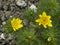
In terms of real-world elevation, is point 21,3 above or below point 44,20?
below

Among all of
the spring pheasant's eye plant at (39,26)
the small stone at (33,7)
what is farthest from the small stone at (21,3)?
the spring pheasant's eye plant at (39,26)

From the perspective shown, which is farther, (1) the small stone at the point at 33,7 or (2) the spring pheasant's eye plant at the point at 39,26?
(1) the small stone at the point at 33,7

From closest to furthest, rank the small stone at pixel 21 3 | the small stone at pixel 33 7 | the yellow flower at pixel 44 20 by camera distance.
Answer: the yellow flower at pixel 44 20, the small stone at pixel 33 7, the small stone at pixel 21 3

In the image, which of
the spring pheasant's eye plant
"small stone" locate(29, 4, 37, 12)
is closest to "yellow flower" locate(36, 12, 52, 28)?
the spring pheasant's eye plant

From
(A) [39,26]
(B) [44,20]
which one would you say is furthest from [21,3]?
(B) [44,20]

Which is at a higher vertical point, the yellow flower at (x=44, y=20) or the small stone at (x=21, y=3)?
the yellow flower at (x=44, y=20)

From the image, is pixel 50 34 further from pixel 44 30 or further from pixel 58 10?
pixel 58 10

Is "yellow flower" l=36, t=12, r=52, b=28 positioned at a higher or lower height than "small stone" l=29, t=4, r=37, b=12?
higher

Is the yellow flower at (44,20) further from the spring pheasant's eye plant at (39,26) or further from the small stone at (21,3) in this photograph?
the small stone at (21,3)

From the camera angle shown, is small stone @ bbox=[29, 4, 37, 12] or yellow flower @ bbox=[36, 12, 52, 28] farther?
small stone @ bbox=[29, 4, 37, 12]

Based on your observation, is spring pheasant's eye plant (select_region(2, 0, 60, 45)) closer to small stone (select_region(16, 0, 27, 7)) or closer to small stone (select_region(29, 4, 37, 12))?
small stone (select_region(29, 4, 37, 12))

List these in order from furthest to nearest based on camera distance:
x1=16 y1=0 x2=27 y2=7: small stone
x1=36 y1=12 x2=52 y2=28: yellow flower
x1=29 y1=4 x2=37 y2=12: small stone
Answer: x1=16 y1=0 x2=27 y2=7: small stone → x1=29 y1=4 x2=37 y2=12: small stone → x1=36 y1=12 x2=52 y2=28: yellow flower

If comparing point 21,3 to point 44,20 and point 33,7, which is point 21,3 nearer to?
point 33,7
